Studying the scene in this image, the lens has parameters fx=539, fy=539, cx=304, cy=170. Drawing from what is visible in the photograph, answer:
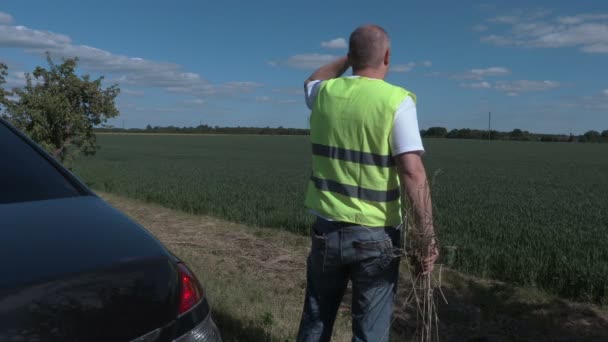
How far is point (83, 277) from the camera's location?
1.84 m

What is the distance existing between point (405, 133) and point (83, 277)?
1479 mm

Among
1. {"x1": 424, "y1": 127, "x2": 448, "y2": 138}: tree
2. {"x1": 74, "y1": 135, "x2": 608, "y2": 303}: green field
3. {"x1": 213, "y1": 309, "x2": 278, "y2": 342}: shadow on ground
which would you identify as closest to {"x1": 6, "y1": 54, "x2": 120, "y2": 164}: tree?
{"x1": 74, "y1": 135, "x2": 608, "y2": 303}: green field

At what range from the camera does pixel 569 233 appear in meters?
8.98

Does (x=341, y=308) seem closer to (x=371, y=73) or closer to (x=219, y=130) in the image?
(x=371, y=73)

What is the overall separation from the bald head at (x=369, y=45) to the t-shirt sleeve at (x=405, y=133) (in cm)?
27

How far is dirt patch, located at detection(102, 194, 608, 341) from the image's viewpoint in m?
4.70

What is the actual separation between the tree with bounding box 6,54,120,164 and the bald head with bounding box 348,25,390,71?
11509 millimetres

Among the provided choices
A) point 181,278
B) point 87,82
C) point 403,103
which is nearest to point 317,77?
point 403,103

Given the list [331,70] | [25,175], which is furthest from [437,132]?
[25,175]

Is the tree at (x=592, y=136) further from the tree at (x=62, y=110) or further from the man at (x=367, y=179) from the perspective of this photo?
the man at (x=367, y=179)

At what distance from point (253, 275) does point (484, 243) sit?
11.9 feet

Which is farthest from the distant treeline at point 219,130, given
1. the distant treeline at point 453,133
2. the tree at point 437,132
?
the tree at point 437,132

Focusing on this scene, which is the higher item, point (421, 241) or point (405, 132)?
point (405, 132)

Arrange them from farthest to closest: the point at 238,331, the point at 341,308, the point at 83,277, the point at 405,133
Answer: the point at 341,308, the point at 238,331, the point at 405,133, the point at 83,277
